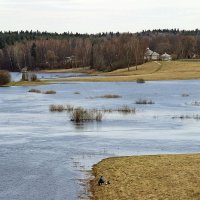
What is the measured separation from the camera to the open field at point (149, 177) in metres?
24.6

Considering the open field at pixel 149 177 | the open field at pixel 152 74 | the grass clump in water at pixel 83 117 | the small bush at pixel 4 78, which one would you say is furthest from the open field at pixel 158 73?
the open field at pixel 149 177

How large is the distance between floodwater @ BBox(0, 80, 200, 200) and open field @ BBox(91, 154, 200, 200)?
52.2 inches

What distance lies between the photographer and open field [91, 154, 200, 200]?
80.6 feet

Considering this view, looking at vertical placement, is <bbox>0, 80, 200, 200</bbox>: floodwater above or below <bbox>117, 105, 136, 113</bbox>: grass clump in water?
above

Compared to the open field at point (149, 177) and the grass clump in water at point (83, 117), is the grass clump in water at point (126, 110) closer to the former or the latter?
the grass clump in water at point (83, 117)

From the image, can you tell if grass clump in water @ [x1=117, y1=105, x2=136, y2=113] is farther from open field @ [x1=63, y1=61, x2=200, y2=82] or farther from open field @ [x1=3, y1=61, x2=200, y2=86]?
open field @ [x1=63, y1=61, x2=200, y2=82]

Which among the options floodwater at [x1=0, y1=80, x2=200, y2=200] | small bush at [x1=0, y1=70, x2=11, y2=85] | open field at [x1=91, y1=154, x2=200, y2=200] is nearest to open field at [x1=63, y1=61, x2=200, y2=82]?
small bush at [x1=0, y1=70, x2=11, y2=85]

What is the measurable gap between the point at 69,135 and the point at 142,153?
1034 centimetres

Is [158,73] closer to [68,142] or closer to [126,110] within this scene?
[126,110]

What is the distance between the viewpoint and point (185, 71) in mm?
141000

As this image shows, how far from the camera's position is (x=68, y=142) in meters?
40.8

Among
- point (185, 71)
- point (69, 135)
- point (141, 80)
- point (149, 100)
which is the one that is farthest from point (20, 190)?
point (185, 71)

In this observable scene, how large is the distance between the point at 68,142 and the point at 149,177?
1434 cm

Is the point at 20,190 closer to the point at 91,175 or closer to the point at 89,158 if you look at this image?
the point at 91,175
